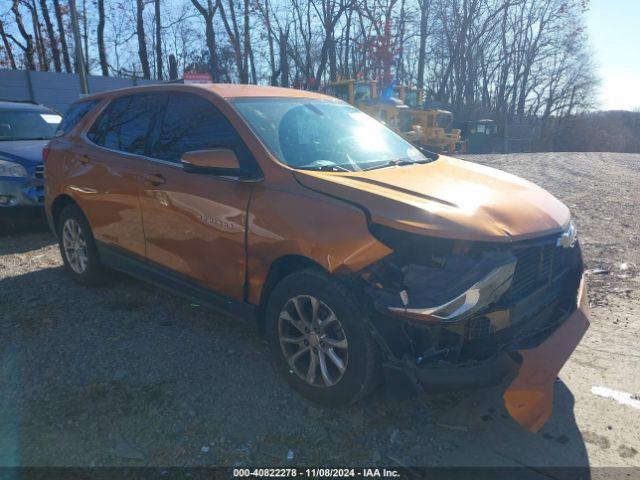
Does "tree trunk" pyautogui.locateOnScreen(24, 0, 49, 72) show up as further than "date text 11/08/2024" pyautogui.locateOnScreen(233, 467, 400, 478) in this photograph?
Yes

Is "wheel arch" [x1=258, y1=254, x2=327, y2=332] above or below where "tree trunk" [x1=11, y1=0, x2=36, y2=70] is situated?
below

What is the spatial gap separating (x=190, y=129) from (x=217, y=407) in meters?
1.98

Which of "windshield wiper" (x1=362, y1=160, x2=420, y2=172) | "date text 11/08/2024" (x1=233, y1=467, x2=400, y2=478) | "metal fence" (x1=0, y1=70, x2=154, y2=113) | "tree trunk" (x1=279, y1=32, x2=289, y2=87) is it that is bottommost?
"date text 11/08/2024" (x1=233, y1=467, x2=400, y2=478)

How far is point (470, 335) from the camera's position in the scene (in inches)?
95.7

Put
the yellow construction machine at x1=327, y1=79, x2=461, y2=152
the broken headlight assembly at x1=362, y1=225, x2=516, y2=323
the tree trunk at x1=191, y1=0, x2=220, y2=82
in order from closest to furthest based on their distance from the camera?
1. the broken headlight assembly at x1=362, y1=225, x2=516, y2=323
2. the yellow construction machine at x1=327, y1=79, x2=461, y2=152
3. the tree trunk at x1=191, y1=0, x2=220, y2=82

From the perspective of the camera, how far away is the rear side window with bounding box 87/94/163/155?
3.97 m

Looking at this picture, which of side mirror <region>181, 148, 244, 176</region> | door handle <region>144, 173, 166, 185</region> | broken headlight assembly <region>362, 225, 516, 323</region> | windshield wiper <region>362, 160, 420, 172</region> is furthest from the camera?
door handle <region>144, 173, 166, 185</region>

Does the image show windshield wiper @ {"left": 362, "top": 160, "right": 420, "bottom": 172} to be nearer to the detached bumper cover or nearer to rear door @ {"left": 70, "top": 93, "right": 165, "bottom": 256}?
the detached bumper cover

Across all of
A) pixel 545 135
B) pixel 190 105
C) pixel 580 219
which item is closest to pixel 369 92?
pixel 580 219

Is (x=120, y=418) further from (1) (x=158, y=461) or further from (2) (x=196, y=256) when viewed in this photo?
(2) (x=196, y=256)

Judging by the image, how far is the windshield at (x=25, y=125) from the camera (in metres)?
7.33

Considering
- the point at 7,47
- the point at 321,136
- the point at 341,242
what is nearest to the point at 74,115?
the point at 321,136

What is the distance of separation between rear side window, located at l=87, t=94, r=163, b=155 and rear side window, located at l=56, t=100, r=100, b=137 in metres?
0.34

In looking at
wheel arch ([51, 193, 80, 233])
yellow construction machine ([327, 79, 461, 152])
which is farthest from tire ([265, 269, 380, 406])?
yellow construction machine ([327, 79, 461, 152])
